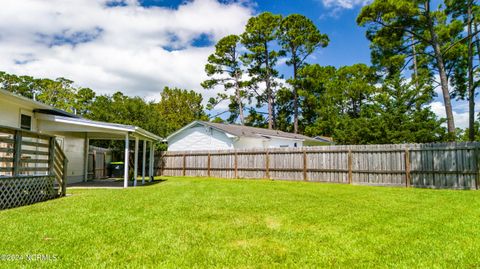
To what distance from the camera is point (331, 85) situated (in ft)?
110

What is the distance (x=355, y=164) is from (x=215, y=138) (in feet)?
37.5

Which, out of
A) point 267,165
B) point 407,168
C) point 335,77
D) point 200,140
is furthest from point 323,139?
point 407,168

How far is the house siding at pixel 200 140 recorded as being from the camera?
74.7 feet

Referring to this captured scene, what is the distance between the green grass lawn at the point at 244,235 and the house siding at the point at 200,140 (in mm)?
14905

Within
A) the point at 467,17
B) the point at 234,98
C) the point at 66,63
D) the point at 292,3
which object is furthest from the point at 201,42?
the point at 467,17

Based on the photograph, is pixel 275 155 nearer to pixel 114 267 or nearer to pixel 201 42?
pixel 114 267

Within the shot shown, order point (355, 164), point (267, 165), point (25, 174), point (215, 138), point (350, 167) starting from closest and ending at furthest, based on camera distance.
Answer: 1. point (25, 174)
2. point (355, 164)
3. point (350, 167)
4. point (267, 165)
5. point (215, 138)

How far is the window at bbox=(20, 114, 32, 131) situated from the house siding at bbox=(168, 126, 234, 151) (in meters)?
12.7

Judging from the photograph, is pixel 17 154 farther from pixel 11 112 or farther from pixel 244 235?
pixel 244 235

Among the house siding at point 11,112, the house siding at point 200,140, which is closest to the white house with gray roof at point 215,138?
the house siding at point 200,140

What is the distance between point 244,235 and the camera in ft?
16.0

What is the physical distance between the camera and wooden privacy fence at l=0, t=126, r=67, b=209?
7445mm

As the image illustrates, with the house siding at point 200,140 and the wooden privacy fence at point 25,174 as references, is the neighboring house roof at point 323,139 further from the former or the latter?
the wooden privacy fence at point 25,174

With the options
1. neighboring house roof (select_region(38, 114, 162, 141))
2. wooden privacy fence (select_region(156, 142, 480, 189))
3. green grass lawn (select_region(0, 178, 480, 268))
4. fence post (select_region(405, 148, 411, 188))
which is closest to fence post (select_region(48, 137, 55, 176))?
green grass lawn (select_region(0, 178, 480, 268))
